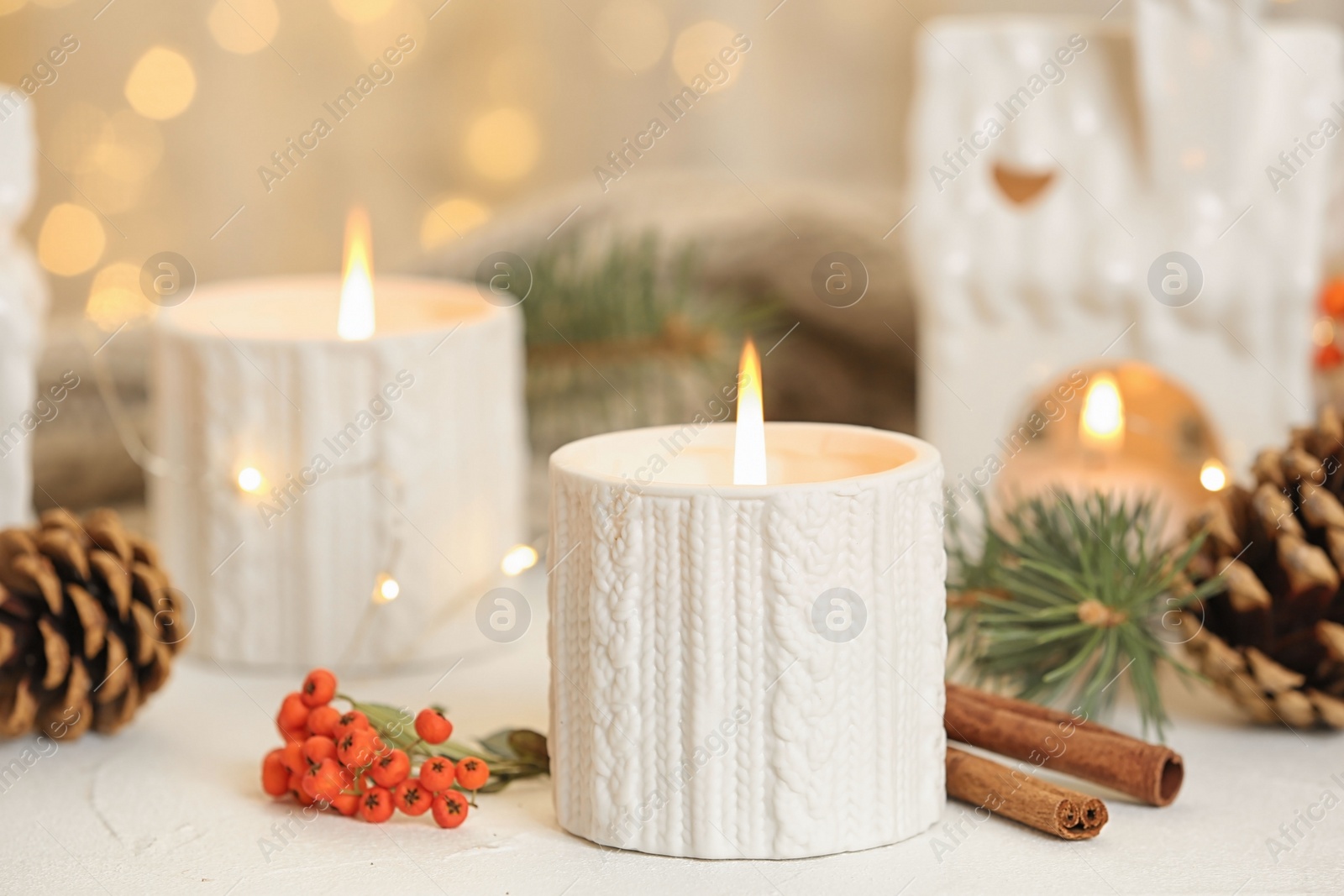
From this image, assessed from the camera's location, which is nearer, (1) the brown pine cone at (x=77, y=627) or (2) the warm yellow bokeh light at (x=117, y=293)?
(1) the brown pine cone at (x=77, y=627)

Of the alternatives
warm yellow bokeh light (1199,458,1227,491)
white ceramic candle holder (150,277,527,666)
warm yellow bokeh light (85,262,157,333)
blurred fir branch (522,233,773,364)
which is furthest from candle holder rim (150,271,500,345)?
warm yellow bokeh light (85,262,157,333)

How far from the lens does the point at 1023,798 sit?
702 millimetres

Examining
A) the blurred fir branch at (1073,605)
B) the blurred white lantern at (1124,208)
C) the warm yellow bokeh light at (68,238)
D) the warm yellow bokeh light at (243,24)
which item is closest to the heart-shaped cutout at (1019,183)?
the blurred white lantern at (1124,208)

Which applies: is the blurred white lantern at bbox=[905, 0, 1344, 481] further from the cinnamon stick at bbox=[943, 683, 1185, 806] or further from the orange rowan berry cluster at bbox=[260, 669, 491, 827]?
the orange rowan berry cluster at bbox=[260, 669, 491, 827]

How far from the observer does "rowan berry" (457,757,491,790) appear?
0.70 m

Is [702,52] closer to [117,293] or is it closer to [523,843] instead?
[117,293]

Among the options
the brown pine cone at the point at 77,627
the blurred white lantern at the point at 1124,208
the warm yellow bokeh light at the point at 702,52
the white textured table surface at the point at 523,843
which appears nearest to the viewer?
the white textured table surface at the point at 523,843

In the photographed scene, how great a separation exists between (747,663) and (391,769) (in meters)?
0.18

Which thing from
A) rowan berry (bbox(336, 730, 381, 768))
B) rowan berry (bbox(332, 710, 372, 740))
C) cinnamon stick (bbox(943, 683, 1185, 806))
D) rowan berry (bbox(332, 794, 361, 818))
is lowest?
rowan berry (bbox(332, 794, 361, 818))

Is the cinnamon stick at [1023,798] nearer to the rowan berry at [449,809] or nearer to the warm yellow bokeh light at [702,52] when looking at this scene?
the rowan berry at [449,809]

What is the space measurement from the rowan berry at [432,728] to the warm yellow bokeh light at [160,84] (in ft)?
3.66

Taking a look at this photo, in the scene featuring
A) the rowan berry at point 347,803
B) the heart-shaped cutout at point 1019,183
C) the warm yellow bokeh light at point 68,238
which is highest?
the heart-shaped cutout at point 1019,183

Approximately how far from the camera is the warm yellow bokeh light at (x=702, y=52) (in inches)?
62.3

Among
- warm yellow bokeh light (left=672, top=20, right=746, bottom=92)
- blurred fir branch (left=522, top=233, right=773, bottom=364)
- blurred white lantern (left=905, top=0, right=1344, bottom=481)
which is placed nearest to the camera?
blurred white lantern (left=905, top=0, right=1344, bottom=481)
